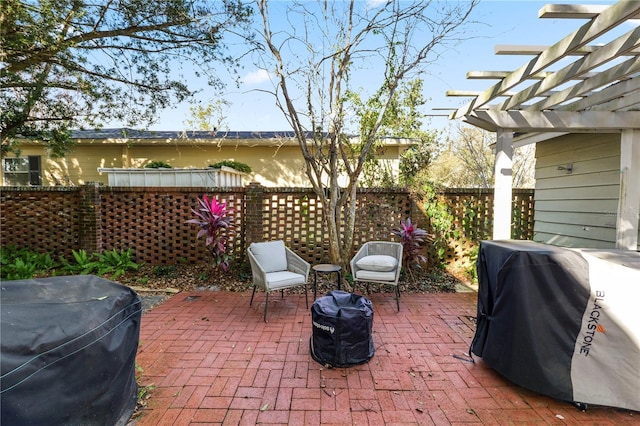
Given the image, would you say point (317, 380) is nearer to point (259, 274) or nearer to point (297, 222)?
point (259, 274)

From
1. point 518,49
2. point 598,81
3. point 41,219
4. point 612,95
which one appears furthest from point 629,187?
point 41,219

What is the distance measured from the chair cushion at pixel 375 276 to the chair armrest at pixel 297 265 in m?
0.71

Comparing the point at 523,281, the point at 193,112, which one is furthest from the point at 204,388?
the point at 193,112

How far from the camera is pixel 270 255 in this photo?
4.43 metres

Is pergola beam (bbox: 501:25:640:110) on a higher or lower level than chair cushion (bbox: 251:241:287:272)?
higher

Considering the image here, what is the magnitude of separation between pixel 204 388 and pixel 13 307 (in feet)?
A: 4.53

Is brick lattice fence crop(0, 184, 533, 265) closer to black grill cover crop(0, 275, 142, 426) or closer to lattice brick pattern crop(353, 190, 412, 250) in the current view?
lattice brick pattern crop(353, 190, 412, 250)

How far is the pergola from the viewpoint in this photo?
2629 millimetres

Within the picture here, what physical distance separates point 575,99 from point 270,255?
4.50 meters

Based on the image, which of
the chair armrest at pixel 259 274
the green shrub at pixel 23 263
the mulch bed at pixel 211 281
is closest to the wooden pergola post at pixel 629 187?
the mulch bed at pixel 211 281

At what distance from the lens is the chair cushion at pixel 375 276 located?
167 inches

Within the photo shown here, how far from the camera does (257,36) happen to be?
4855mm

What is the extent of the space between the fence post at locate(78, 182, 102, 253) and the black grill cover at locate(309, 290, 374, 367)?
16.9 ft

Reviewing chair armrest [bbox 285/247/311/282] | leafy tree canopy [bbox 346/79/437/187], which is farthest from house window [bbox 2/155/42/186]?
leafy tree canopy [bbox 346/79/437/187]
